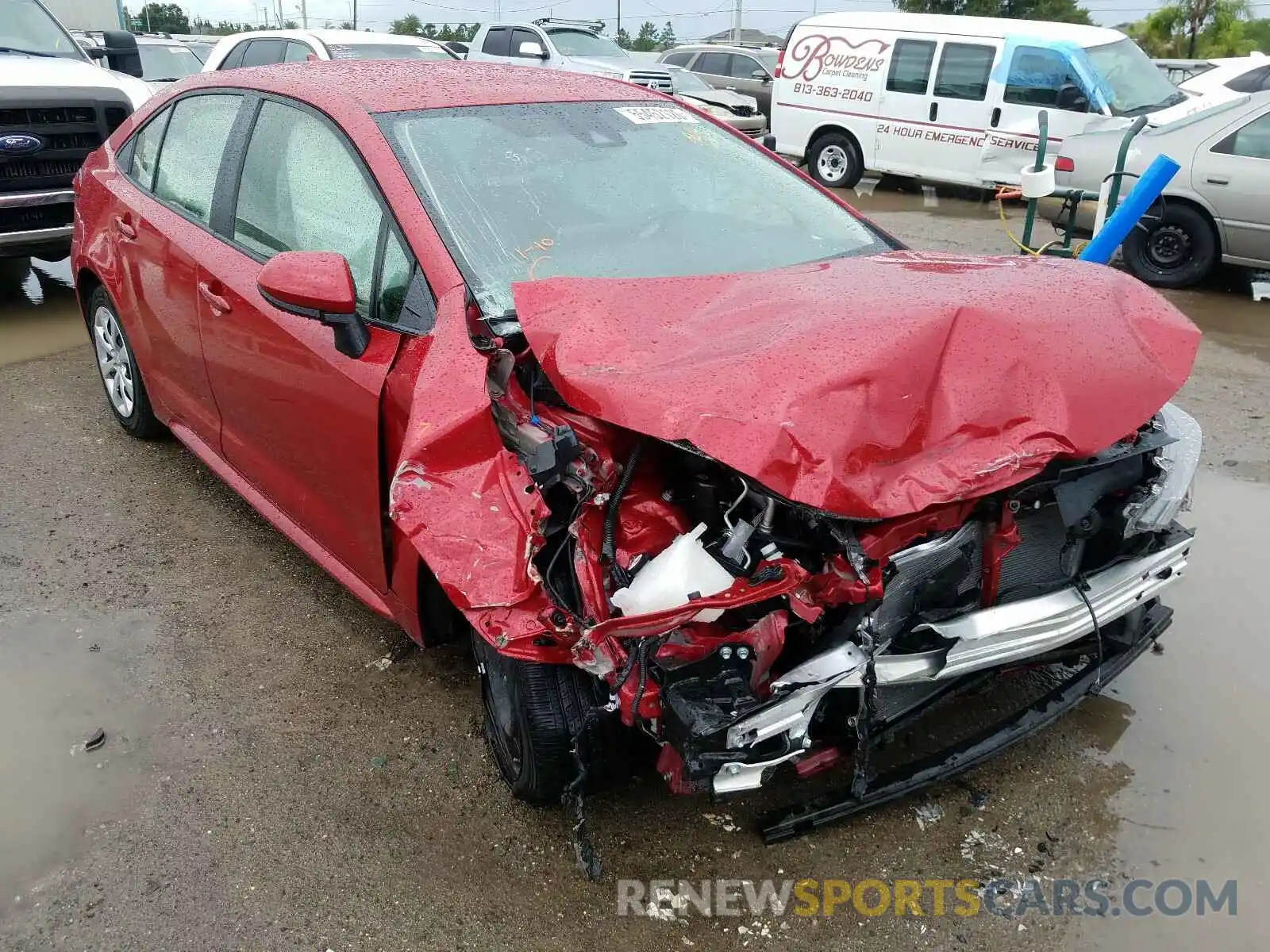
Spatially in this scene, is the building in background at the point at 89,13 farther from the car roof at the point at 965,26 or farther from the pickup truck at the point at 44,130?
the car roof at the point at 965,26

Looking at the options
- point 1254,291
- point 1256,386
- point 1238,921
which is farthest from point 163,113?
point 1254,291

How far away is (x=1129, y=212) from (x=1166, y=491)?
4.95 feet

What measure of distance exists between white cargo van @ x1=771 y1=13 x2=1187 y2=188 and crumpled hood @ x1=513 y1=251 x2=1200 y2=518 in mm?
8638

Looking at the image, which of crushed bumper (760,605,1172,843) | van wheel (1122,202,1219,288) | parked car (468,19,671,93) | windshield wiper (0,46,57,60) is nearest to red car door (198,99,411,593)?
crushed bumper (760,605,1172,843)

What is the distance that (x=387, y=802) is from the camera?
8.53ft

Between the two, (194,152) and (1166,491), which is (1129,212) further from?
(194,152)

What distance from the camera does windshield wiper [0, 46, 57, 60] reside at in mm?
7023

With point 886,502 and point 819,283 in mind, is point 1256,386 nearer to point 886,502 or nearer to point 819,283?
point 819,283

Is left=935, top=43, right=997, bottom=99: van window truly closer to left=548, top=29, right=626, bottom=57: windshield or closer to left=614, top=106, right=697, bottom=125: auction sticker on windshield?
left=548, top=29, right=626, bottom=57: windshield

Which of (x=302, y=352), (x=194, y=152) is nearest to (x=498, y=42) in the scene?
(x=194, y=152)

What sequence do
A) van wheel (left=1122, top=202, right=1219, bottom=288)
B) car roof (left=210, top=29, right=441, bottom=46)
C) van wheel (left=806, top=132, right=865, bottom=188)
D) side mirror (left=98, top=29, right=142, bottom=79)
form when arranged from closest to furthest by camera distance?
van wheel (left=1122, top=202, right=1219, bottom=288)
side mirror (left=98, top=29, right=142, bottom=79)
car roof (left=210, top=29, right=441, bottom=46)
van wheel (left=806, top=132, right=865, bottom=188)

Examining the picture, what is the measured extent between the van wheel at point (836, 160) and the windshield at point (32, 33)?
7.93m

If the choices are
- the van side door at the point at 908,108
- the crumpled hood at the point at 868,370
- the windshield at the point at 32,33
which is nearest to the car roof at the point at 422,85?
the crumpled hood at the point at 868,370

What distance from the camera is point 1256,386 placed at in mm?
5613
